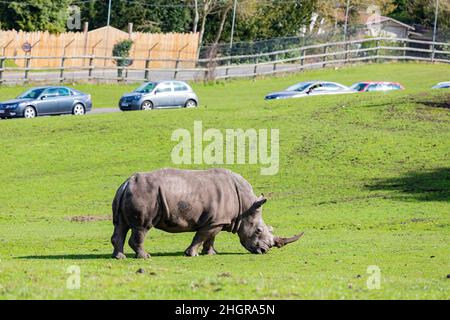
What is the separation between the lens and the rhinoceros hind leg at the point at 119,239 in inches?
862

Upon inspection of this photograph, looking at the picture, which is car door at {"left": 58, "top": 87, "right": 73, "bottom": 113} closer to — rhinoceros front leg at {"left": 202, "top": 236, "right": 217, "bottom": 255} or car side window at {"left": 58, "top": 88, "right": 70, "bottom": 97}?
car side window at {"left": 58, "top": 88, "right": 70, "bottom": 97}

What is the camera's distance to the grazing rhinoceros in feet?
71.2

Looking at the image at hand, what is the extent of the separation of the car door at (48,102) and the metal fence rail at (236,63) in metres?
12.6

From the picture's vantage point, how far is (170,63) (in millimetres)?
→ 82250

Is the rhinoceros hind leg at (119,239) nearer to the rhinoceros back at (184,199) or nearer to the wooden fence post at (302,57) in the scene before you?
the rhinoceros back at (184,199)

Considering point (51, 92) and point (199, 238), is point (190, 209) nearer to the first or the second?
point (199, 238)

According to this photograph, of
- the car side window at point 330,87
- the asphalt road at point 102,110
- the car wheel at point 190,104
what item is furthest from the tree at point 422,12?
the asphalt road at point 102,110

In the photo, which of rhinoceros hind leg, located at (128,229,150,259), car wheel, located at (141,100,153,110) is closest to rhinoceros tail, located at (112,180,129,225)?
rhinoceros hind leg, located at (128,229,150,259)

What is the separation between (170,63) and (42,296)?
67862mm

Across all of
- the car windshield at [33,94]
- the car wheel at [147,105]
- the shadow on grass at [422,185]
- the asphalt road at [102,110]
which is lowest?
the asphalt road at [102,110]

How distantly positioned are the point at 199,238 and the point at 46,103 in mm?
32244

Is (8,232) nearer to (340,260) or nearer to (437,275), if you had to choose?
(340,260)

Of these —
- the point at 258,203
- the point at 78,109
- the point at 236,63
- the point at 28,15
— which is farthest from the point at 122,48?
the point at 258,203

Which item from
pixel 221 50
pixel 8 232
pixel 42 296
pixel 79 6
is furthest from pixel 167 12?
pixel 42 296
